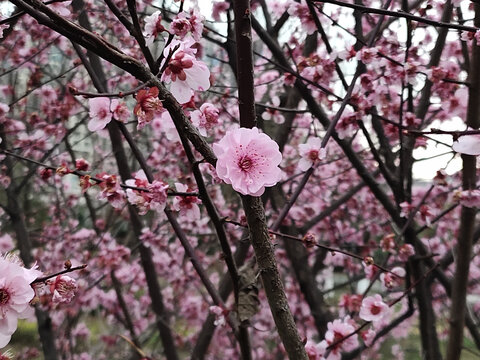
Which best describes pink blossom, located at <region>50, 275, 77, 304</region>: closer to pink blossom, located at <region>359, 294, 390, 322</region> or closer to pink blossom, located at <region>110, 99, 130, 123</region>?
pink blossom, located at <region>110, 99, 130, 123</region>

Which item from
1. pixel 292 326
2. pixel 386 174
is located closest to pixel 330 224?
pixel 386 174

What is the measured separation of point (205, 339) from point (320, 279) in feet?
9.41

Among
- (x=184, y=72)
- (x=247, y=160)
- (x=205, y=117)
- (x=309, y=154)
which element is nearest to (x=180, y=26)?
(x=184, y=72)

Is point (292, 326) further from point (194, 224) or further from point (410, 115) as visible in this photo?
point (194, 224)

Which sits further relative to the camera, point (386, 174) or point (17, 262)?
point (386, 174)

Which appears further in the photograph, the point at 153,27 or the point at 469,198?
the point at 469,198

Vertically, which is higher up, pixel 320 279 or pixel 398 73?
pixel 320 279

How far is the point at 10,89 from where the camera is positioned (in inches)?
144

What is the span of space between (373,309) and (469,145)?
39.3 inches

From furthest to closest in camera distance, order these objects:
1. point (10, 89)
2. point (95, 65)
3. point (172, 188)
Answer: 1. point (10, 89)
2. point (95, 65)
3. point (172, 188)

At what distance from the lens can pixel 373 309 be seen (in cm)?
199

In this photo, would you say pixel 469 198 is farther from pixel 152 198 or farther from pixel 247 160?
pixel 152 198

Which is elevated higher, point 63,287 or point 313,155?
point 313,155

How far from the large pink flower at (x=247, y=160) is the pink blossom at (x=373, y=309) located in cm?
115
